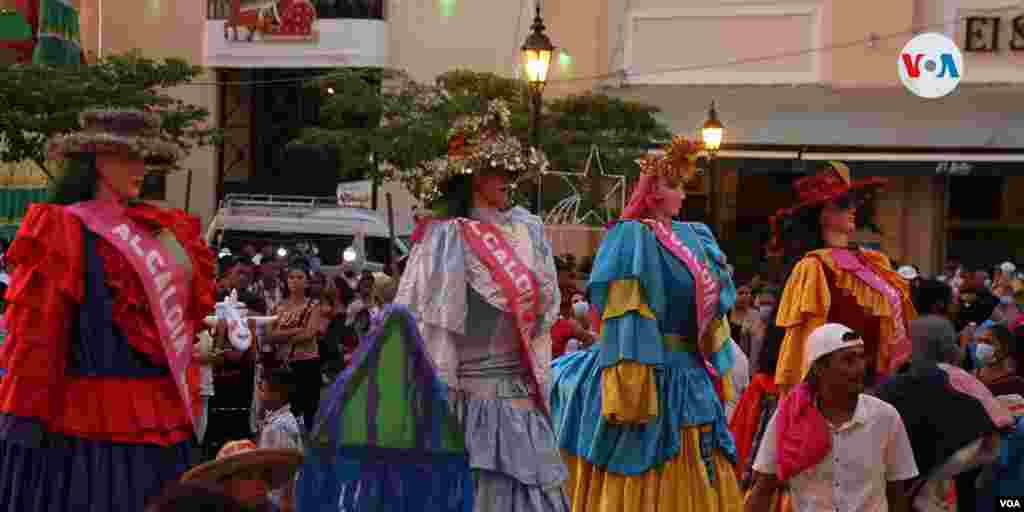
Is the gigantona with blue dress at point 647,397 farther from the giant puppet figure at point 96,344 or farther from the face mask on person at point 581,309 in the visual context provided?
the face mask on person at point 581,309

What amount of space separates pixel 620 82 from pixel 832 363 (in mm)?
27227

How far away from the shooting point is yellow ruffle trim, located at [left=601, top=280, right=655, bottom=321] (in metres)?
8.59

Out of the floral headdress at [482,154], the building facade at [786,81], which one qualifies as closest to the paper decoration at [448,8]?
the building facade at [786,81]

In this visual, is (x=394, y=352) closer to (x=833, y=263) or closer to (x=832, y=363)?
(x=832, y=363)

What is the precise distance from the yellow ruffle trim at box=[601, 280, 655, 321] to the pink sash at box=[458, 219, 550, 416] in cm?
88

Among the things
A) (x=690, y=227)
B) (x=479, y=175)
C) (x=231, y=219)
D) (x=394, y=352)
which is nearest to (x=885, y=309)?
(x=690, y=227)

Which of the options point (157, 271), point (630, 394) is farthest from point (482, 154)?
point (157, 271)

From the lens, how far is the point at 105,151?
7.12 metres

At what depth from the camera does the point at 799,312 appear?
930 cm

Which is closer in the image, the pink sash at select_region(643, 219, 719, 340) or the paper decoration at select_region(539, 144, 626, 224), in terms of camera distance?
the pink sash at select_region(643, 219, 719, 340)

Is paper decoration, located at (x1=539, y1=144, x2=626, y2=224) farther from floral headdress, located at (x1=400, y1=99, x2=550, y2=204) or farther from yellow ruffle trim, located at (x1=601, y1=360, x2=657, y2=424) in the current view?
floral headdress, located at (x1=400, y1=99, x2=550, y2=204)

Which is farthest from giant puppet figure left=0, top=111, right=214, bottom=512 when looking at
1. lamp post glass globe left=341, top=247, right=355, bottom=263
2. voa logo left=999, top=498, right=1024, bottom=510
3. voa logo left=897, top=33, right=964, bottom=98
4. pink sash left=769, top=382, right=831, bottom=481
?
voa logo left=897, top=33, right=964, bottom=98

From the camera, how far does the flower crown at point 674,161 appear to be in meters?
9.02

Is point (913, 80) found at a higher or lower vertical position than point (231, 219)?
higher
